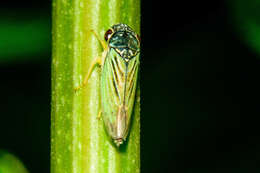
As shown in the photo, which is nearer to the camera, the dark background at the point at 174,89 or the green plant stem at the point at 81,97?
the green plant stem at the point at 81,97

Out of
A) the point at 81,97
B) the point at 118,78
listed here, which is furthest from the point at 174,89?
the point at 81,97

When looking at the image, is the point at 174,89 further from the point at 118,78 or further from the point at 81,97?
the point at 81,97

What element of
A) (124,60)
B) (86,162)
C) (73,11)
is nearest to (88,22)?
(73,11)

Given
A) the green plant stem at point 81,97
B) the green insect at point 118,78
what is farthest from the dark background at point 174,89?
the green plant stem at point 81,97

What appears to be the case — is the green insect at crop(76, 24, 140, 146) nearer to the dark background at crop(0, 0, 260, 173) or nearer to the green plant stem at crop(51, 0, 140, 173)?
the green plant stem at crop(51, 0, 140, 173)

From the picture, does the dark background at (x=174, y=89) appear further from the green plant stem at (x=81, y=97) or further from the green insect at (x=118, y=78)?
the green plant stem at (x=81, y=97)

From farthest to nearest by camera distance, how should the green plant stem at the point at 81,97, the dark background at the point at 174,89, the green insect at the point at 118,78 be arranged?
the dark background at the point at 174,89
the green insect at the point at 118,78
the green plant stem at the point at 81,97

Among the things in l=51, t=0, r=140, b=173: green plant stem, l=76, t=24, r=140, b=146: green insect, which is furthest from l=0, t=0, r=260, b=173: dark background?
l=51, t=0, r=140, b=173: green plant stem
